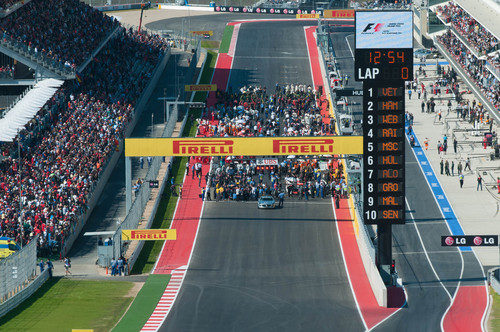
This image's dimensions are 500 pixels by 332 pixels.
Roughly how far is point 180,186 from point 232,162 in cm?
483

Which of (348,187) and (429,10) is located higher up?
(429,10)

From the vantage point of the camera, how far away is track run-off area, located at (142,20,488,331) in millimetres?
60594

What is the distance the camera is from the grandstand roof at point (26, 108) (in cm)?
8606

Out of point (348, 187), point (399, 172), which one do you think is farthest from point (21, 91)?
point (399, 172)

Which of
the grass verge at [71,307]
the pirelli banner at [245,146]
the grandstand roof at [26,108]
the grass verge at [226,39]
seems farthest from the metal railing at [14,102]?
the grass verge at [226,39]

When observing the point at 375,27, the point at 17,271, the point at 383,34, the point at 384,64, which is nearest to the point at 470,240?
the point at 384,64

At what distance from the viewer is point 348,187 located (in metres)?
81.4

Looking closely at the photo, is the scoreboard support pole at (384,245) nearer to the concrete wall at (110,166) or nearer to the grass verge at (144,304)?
the grass verge at (144,304)

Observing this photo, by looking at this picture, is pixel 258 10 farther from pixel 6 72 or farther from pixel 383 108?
pixel 383 108

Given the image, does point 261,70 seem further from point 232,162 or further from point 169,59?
point 232,162

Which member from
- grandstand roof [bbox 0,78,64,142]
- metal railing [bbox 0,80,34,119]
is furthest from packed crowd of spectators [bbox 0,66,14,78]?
grandstand roof [bbox 0,78,64,142]

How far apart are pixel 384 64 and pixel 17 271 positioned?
24.4 meters

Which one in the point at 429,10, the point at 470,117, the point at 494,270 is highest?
the point at 429,10

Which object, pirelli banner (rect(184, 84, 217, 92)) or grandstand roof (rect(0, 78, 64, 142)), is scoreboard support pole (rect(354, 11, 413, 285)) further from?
pirelli banner (rect(184, 84, 217, 92))
